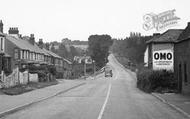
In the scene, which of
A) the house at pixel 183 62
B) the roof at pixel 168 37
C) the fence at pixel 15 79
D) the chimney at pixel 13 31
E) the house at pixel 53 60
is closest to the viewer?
the house at pixel 183 62

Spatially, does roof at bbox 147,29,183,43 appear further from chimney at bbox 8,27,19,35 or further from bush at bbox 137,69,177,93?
chimney at bbox 8,27,19,35

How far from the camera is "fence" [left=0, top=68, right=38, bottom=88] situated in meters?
32.7

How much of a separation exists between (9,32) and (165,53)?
5393 cm

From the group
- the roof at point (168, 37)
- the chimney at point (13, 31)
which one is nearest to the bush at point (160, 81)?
the roof at point (168, 37)

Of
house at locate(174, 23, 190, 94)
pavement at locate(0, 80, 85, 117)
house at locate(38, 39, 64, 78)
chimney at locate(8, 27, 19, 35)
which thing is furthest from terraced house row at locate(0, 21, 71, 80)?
house at locate(174, 23, 190, 94)

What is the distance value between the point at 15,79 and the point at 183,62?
15.8 metres

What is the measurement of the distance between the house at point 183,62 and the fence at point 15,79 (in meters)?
15.0

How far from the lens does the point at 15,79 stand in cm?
3681

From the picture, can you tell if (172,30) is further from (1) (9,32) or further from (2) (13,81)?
(1) (9,32)

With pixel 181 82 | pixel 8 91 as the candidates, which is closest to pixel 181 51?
pixel 181 82

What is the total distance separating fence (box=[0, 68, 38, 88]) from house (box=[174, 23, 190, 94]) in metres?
15.0

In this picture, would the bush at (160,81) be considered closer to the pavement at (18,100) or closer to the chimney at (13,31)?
the pavement at (18,100)

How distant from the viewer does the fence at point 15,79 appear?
32.7 m

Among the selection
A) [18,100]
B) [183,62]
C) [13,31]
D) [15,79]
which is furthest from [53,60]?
[18,100]
